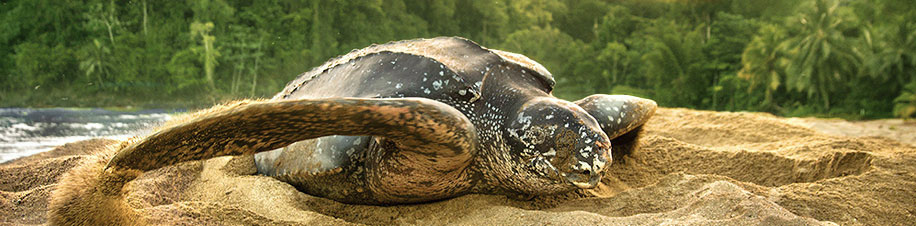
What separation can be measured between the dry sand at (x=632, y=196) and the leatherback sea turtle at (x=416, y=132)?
10 centimetres

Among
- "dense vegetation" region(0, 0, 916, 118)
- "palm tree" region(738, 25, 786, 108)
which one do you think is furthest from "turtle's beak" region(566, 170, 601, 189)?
"palm tree" region(738, 25, 786, 108)

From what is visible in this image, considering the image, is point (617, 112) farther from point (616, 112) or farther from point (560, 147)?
point (560, 147)

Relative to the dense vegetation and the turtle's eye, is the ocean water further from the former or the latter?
the turtle's eye

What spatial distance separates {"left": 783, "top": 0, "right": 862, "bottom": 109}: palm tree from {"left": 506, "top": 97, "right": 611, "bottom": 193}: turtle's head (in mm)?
6022

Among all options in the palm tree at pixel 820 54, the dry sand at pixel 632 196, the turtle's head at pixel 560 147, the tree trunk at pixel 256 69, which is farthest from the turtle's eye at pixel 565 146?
the palm tree at pixel 820 54

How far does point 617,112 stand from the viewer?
79.5 inches

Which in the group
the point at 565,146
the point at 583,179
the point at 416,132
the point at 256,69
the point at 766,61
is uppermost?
the point at 416,132

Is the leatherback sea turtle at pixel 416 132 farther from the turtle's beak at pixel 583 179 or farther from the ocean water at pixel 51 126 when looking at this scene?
the ocean water at pixel 51 126

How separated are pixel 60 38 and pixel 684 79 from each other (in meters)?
7.01

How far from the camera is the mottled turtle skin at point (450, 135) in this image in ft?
4.47

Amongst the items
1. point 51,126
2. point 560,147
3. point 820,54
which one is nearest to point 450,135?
point 560,147

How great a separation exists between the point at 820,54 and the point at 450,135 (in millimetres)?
7192

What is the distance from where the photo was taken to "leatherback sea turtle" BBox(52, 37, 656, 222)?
1.12 m

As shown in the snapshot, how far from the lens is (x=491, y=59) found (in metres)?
1.98
